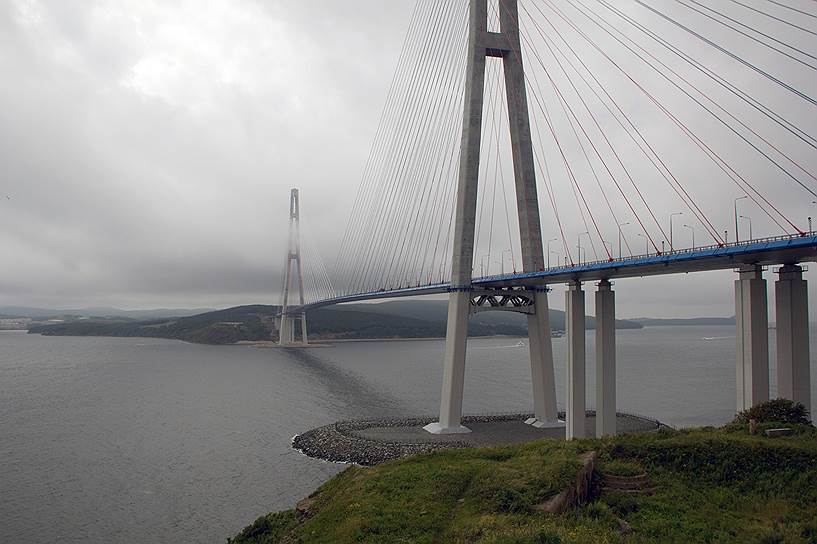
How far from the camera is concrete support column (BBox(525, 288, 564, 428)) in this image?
30.8 m

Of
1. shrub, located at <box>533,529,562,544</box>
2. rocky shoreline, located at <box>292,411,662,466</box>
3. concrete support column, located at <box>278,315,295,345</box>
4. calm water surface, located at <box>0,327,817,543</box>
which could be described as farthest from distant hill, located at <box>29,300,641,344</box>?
shrub, located at <box>533,529,562,544</box>

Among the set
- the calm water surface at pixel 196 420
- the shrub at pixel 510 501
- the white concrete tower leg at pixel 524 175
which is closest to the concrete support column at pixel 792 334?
the shrub at pixel 510 501

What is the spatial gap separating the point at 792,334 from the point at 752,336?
4.07 feet

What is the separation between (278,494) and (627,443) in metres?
13.3

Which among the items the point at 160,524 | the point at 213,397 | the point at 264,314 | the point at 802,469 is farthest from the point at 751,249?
the point at 264,314

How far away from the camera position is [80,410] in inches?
1610

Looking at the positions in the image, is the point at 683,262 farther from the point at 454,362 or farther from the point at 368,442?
the point at 368,442

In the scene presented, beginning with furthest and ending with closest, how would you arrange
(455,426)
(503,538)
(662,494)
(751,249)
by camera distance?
(455,426) < (751,249) < (662,494) < (503,538)

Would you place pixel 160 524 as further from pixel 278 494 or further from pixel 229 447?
pixel 229 447

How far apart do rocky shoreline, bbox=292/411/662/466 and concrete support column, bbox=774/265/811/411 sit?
1349cm

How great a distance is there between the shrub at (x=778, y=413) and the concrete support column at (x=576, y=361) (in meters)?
7.81

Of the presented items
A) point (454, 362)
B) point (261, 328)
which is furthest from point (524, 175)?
point (261, 328)

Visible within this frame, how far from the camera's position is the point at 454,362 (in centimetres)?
2881

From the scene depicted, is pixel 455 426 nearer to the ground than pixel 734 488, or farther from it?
nearer to the ground
